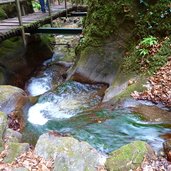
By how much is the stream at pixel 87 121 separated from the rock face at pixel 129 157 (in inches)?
27.8

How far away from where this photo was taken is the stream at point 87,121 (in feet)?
19.1

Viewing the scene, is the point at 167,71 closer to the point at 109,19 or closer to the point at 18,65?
the point at 109,19

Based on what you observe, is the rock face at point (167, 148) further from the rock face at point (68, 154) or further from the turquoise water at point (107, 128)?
the rock face at point (68, 154)

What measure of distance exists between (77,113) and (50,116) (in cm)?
71

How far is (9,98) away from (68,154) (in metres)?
3.38

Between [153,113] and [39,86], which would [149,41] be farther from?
[39,86]

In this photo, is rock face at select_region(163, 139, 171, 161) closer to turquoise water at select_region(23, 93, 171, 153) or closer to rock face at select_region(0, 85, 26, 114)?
turquoise water at select_region(23, 93, 171, 153)

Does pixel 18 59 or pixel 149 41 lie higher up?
pixel 149 41

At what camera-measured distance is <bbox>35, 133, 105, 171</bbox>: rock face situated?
4.70 meters

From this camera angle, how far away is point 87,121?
6645 millimetres

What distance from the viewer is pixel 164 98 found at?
6984 millimetres

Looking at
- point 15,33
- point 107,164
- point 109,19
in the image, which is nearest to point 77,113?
point 107,164

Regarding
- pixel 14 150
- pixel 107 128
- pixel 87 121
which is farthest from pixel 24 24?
pixel 14 150

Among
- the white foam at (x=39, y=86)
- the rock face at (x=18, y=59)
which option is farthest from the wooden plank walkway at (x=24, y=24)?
the white foam at (x=39, y=86)
